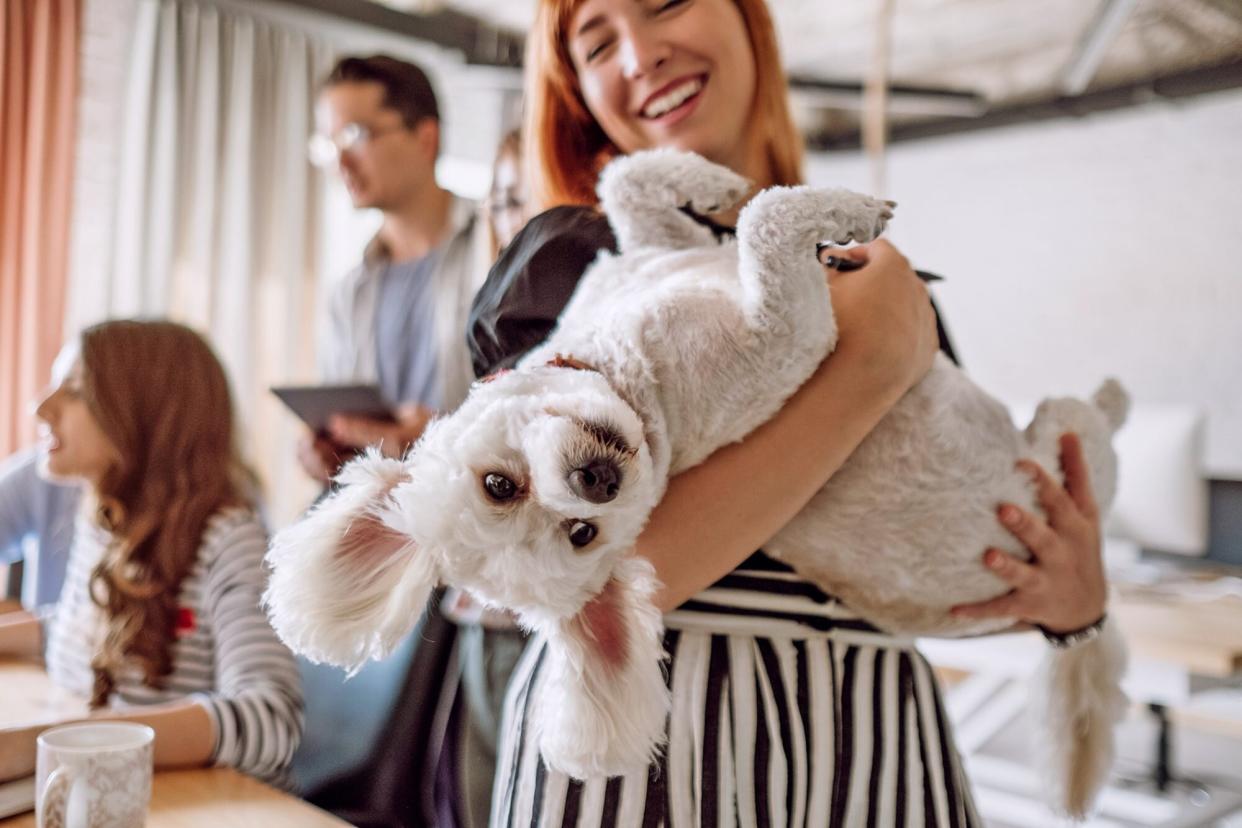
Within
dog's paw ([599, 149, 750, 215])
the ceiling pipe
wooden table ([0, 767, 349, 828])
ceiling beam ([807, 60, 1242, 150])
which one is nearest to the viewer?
dog's paw ([599, 149, 750, 215])

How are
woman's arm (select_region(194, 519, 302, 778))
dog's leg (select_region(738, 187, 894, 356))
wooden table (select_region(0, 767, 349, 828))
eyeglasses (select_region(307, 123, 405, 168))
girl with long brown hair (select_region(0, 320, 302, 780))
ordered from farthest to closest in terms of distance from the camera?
eyeglasses (select_region(307, 123, 405, 168)) < girl with long brown hair (select_region(0, 320, 302, 780)) < woman's arm (select_region(194, 519, 302, 778)) < wooden table (select_region(0, 767, 349, 828)) < dog's leg (select_region(738, 187, 894, 356))

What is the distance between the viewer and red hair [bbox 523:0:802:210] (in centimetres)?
100

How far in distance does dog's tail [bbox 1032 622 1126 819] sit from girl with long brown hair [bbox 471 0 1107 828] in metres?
0.10

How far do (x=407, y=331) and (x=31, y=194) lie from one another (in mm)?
1553

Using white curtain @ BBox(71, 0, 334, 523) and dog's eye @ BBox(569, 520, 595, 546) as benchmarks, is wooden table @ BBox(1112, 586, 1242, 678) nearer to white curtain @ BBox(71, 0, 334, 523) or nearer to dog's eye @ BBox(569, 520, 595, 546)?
dog's eye @ BBox(569, 520, 595, 546)

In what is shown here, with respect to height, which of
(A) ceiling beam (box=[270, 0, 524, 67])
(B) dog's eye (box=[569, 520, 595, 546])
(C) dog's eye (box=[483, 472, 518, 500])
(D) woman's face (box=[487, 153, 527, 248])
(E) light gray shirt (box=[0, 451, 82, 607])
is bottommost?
(E) light gray shirt (box=[0, 451, 82, 607])

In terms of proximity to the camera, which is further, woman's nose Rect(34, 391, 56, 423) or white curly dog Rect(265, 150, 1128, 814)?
woman's nose Rect(34, 391, 56, 423)

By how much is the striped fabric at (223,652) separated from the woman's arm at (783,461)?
66cm

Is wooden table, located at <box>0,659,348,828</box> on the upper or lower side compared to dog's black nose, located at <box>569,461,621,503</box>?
lower

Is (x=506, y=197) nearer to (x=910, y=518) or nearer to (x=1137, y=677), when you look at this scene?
(x=910, y=518)

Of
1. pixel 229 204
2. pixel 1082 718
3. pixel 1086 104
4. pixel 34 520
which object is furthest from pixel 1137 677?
pixel 1086 104

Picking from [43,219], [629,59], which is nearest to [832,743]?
[629,59]

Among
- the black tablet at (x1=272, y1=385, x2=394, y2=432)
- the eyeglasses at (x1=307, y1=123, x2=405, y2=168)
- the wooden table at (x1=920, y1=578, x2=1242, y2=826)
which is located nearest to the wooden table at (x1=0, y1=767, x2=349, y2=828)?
the black tablet at (x1=272, y1=385, x2=394, y2=432)

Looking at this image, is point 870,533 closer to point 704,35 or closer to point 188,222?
point 704,35
